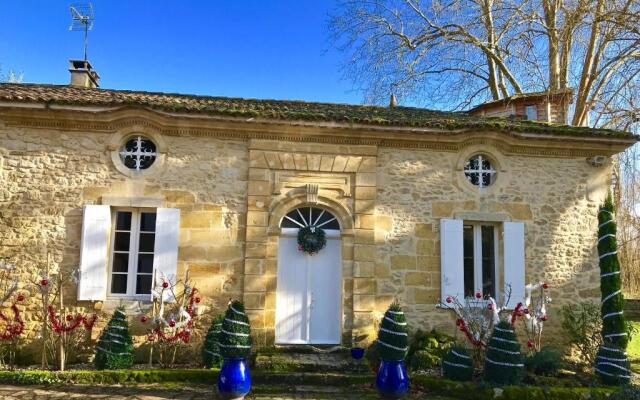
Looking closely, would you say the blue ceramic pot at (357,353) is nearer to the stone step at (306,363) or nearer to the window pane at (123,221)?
the stone step at (306,363)

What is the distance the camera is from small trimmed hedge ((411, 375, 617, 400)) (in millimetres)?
6207

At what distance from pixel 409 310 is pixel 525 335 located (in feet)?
6.87

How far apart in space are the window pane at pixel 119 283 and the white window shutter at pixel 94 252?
0.23 m

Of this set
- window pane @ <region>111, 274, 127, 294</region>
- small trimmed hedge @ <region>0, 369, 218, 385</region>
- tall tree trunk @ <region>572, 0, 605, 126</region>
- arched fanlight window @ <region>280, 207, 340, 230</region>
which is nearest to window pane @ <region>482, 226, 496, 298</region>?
arched fanlight window @ <region>280, 207, 340, 230</region>

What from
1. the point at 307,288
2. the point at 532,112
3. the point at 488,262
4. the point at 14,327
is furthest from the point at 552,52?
the point at 14,327

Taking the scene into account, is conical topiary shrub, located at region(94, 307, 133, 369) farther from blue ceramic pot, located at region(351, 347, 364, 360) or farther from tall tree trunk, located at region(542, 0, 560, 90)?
tall tree trunk, located at region(542, 0, 560, 90)

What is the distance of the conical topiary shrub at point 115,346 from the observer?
7.07m

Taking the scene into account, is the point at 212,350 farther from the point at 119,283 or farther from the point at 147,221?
the point at 147,221

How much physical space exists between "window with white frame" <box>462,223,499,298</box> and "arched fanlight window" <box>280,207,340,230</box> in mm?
2368

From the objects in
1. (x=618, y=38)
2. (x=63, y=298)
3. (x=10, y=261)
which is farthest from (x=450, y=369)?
(x=618, y=38)

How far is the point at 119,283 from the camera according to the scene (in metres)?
8.02

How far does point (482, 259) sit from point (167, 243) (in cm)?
544

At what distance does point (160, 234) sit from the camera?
26.0 ft

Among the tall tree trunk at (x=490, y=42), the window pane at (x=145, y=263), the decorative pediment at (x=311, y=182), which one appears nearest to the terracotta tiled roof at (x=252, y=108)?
the decorative pediment at (x=311, y=182)
